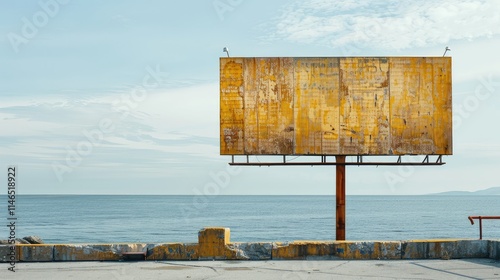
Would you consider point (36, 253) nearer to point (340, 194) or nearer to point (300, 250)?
point (300, 250)

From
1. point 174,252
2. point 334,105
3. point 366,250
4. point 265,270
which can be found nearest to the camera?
point 265,270

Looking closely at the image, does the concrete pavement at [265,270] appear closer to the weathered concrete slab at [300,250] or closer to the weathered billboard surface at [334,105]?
the weathered concrete slab at [300,250]

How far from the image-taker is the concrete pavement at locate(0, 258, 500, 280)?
462 inches

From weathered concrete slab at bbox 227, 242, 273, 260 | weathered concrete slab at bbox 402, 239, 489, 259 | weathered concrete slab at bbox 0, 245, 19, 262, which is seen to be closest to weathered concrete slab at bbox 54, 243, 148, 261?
weathered concrete slab at bbox 0, 245, 19, 262

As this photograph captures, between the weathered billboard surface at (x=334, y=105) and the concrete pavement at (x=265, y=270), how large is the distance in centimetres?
380

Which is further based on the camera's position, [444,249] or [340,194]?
[340,194]

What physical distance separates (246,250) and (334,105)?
4.92 meters

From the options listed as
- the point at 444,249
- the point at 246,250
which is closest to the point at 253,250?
the point at 246,250

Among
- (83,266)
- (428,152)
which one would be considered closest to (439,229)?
(428,152)

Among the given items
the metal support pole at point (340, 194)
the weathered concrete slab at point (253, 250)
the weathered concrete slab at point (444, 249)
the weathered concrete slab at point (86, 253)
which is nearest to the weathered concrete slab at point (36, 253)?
the weathered concrete slab at point (86, 253)

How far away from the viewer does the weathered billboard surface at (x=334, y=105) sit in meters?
16.3

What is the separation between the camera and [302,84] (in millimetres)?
16359

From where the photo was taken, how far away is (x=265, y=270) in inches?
494

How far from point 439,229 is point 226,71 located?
7328 cm
